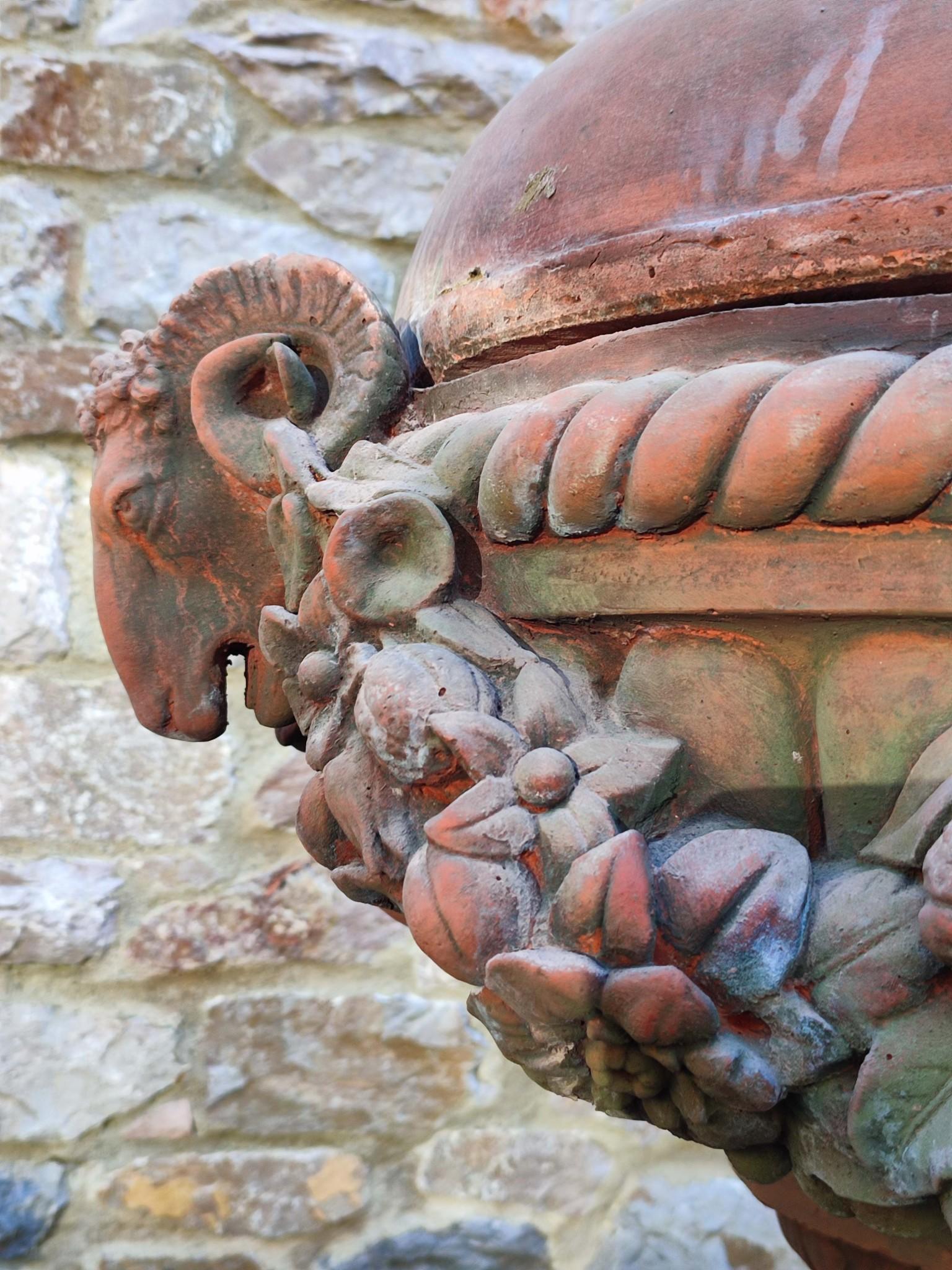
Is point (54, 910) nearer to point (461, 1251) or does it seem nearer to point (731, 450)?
point (461, 1251)

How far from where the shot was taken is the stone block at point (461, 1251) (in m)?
1.30

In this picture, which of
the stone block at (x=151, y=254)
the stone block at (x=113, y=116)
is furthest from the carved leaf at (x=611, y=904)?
the stone block at (x=113, y=116)

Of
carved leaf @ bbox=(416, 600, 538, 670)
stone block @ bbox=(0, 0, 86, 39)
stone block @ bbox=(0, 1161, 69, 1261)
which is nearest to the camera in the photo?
carved leaf @ bbox=(416, 600, 538, 670)

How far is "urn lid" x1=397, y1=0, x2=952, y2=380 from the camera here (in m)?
0.49

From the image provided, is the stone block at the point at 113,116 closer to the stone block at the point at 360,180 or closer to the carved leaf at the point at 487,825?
the stone block at the point at 360,180

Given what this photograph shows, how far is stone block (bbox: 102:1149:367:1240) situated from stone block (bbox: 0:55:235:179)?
1181 mm

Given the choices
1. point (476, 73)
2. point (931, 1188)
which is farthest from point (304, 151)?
point (931, 1188)

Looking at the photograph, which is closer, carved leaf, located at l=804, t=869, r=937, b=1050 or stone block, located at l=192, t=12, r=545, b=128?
carved leaf, located at l=804, t=869, r=937, b=1050

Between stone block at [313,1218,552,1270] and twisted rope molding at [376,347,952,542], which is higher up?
twisted rope molding at [376,347,952,542]

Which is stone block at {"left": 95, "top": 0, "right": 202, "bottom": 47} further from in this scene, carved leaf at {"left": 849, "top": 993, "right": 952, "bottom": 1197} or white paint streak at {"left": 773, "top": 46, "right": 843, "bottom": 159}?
carved leaf at {"left": 849, "top": 993, "right": 952, "bottom": 1197}

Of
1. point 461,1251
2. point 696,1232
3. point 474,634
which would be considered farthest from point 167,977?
point 474,634

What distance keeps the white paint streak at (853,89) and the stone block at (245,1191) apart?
1.19 meters

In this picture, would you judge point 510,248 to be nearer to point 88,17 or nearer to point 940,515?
point 940,515

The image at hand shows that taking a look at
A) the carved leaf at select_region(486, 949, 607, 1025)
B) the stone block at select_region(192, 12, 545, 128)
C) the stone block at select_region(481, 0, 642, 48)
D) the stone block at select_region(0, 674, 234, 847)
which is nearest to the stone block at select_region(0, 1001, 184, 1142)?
the stone block at select_region(0, 674, 234, 847)
